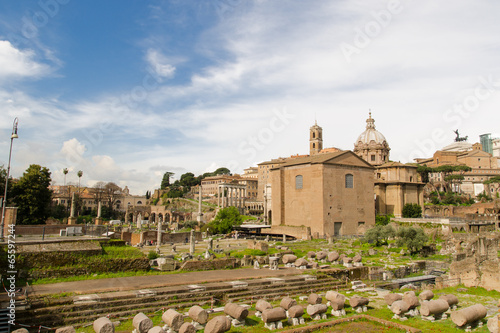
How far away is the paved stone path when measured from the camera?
11.5 m

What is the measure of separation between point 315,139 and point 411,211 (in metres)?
40.9

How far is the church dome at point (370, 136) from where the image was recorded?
67625 mm

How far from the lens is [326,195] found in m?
43.5

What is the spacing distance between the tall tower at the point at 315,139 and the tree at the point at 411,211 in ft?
124

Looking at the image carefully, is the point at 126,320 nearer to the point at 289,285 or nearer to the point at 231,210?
the point at 289,285

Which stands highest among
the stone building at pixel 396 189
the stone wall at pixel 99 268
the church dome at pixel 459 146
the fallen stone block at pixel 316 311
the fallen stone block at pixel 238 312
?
the church dome at pixel 459 146

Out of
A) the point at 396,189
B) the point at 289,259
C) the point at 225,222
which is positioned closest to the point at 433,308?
the point at 289,259

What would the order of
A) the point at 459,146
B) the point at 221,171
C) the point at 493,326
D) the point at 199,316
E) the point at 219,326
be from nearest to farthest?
the point at 219,326 → the point at 493,326 → the point at 199,316 → the point at 459,146 → the point at 221,171

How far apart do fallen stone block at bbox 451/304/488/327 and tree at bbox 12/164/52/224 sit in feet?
136

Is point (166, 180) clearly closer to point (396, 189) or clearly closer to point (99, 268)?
point (396, 189)

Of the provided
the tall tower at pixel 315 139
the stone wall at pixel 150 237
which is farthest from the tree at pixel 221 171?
the stone wall at pixel 150 237

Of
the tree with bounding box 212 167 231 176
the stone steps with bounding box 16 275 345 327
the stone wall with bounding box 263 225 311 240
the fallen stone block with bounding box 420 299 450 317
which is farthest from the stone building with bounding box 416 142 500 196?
the fallen stone block with bounding box 420 299 450 317

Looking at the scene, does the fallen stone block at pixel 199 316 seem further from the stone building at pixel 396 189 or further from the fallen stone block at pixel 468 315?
the stone building at pixel 396 189

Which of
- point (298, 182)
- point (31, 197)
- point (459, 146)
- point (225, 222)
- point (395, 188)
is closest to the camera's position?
point (31, 197)
